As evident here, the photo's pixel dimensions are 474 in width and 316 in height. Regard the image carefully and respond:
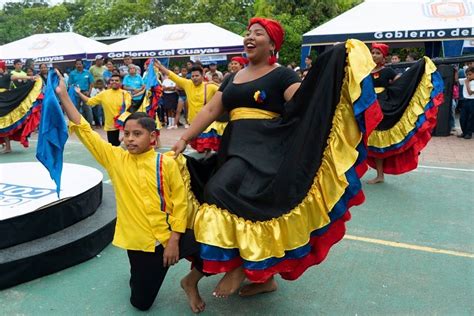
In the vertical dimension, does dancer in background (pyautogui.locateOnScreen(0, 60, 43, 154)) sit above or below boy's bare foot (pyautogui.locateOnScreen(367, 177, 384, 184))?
above

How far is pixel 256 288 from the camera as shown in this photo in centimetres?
321

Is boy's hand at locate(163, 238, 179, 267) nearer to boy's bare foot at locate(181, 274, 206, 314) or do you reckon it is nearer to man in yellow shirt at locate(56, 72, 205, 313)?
man in yellow shirt at locate(56, 72, 205, 313)

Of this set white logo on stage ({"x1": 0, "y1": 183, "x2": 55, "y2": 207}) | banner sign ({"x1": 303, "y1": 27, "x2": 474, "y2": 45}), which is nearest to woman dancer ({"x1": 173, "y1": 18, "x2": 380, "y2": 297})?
white logo on stage ({"x1": 0, "y1": 183, "x2": 55, "y2": 207})

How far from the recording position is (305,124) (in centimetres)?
272

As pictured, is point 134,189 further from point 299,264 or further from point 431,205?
point 431,205

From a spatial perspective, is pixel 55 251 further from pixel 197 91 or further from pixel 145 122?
pixel 197 91

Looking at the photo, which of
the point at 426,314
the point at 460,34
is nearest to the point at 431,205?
the point at 426,314

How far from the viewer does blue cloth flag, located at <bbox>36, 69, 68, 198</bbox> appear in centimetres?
313

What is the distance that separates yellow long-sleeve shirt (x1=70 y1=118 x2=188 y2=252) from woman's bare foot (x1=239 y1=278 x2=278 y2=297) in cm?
76

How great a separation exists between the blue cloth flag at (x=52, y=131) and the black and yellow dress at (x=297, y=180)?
1.33m

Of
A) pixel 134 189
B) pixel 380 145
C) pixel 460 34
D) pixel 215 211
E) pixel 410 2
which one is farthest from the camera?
pixel 410 2

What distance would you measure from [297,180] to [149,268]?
1.15m

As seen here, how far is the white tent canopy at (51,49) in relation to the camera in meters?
17.2

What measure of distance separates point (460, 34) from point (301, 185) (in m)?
10.9
